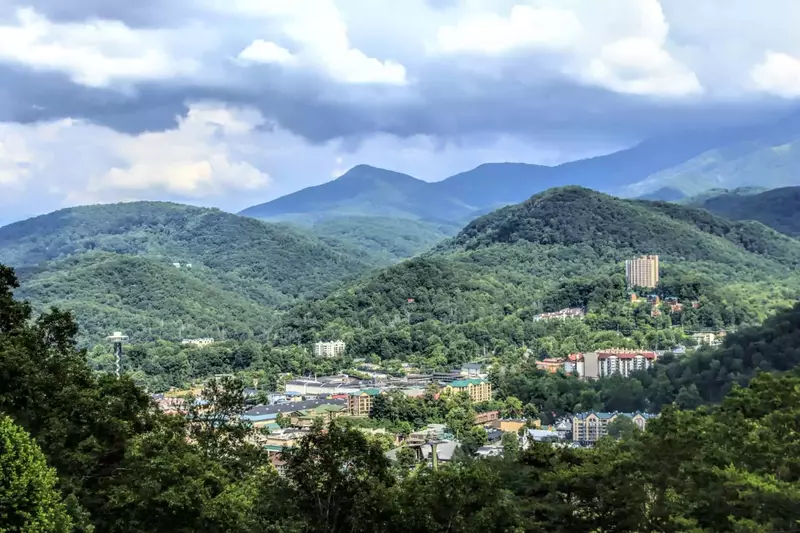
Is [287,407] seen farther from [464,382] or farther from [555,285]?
[555,285]

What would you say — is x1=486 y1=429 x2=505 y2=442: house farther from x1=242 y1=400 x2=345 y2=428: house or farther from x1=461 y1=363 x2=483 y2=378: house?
x1=461 y1=363 x2=483 y2=378: house

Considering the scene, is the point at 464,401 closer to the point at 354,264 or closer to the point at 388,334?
the point at 388,334

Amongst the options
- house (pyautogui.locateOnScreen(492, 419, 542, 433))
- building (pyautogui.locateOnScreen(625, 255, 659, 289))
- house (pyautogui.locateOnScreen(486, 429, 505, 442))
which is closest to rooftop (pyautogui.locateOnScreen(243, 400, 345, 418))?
house (pyautogui.locateOnScreen(492, 419, 542, 433))

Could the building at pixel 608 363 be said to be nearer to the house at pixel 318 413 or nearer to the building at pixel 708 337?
the building at pixel 708 337

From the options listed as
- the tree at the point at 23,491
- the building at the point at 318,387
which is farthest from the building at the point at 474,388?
the tree at the point at 23,491

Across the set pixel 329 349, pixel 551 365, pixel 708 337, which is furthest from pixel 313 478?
pixel 329 349
